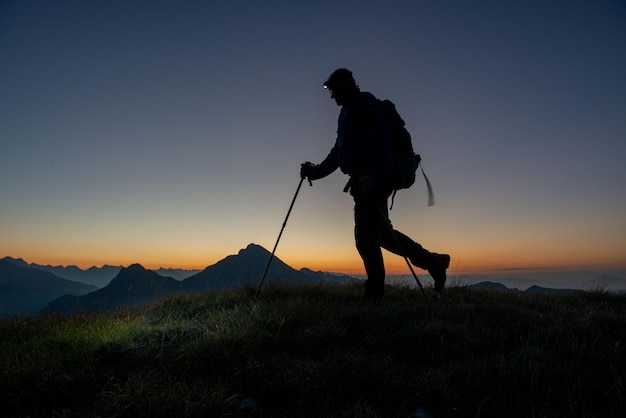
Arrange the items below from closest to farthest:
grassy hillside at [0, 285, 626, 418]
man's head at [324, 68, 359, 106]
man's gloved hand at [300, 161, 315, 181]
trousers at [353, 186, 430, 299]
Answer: grassy hillside at [0, 285, 626, 418] < trousers at [353, 186, 430, 299] < man's head at [324, 68, 359, 106] < man's gloved hand at [300, 161, 315, 181]

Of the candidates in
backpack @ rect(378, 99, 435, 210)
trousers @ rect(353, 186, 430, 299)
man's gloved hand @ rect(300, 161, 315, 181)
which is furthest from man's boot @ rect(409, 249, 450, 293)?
man's gloved hand @ rect(300, 161, 315, 181)

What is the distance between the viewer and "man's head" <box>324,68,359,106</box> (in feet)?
19.4

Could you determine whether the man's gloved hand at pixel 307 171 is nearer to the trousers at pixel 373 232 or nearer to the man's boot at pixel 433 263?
the trousers at pixel 373 232

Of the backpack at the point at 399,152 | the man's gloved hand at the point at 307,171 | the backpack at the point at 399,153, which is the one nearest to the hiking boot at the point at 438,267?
the backpack at the point at 399,153

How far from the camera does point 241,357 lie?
3639 mm

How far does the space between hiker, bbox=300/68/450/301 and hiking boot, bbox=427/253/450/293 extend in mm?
674

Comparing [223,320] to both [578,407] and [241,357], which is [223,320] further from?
[578,407]

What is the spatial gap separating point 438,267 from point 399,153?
2.18 m

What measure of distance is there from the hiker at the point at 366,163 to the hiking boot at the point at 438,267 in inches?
26.5

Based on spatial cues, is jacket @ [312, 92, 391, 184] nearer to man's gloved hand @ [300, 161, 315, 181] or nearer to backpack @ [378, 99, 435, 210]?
backpack @ [378, 99, 435, 210]

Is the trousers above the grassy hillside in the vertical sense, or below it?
above

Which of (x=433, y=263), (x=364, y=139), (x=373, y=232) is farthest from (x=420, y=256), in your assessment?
(x=364, y=139)

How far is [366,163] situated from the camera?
5809mm

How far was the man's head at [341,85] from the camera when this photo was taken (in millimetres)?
5922
